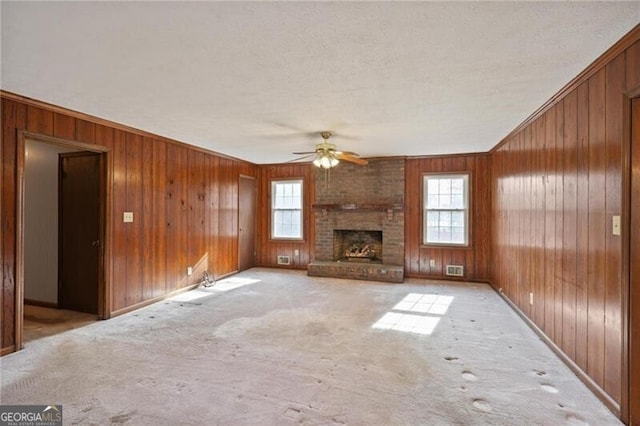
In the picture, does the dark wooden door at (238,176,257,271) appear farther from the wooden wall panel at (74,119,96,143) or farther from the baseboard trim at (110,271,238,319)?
the wooden wall panel at (74,119,96,143)

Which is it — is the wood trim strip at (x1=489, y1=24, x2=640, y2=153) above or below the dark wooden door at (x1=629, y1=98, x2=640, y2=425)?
above

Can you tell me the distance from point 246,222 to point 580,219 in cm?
599

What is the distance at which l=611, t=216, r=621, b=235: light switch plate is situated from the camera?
2.12 meters

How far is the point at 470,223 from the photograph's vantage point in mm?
6133

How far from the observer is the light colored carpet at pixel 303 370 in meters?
2.12

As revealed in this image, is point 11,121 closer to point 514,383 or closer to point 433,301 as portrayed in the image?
point 514,383

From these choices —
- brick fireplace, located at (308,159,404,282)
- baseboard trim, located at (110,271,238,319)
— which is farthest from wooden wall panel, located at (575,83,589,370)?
baseboard trim, located at (110,271,238,319)

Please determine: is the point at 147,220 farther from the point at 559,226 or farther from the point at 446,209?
the point at 446,209

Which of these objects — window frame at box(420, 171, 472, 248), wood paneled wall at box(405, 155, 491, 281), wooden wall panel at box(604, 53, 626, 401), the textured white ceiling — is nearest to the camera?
the textured white ceiling

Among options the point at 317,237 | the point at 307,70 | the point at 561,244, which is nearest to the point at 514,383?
the point at 561,244

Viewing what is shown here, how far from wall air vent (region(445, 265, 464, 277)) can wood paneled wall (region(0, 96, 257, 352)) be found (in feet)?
14.6

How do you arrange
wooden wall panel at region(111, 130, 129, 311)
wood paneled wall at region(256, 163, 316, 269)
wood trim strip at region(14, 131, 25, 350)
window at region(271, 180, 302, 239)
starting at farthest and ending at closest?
window at region(271, 180, 302, 239) < wood paneled wall at region(256, 163, 316, 269) < wooden wall panel at region(111, 130, 129, 311) < wood trim strip at region(14, 131, 25, 350)

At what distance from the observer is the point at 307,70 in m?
2.51

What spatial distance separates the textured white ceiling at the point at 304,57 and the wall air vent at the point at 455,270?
3115 millimetres
